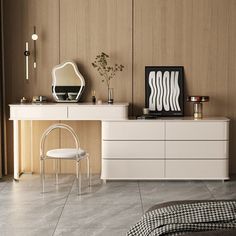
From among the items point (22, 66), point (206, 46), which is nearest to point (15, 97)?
point (22, 66)

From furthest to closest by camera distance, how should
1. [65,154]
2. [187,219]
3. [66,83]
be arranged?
[66,83]
[65,154]
[187,219]

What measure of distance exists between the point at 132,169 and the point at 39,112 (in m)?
1.22

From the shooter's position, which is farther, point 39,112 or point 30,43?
point 30,43

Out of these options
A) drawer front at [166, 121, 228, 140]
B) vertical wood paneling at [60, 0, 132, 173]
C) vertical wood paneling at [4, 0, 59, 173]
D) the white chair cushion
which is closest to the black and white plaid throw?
the white chair cushion

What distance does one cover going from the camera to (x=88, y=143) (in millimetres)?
5945

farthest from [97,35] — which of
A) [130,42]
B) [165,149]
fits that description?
[165,149]

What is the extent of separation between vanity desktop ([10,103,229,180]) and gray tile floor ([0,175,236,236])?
0.14 m

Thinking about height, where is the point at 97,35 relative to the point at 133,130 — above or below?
above

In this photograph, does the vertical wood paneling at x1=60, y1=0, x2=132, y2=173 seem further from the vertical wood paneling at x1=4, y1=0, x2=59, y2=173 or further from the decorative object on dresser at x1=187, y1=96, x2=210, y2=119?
the decorative object on dresser at x1=187, y1=96, x2=210, y2=119

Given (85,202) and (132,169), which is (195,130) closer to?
(132,169)

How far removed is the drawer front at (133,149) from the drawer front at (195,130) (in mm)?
168

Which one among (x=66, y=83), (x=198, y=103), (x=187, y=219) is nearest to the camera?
(x=187, y=219)

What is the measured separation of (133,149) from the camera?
542 cm

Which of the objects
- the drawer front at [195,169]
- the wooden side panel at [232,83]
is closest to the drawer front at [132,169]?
the drawer front at [195,169]
